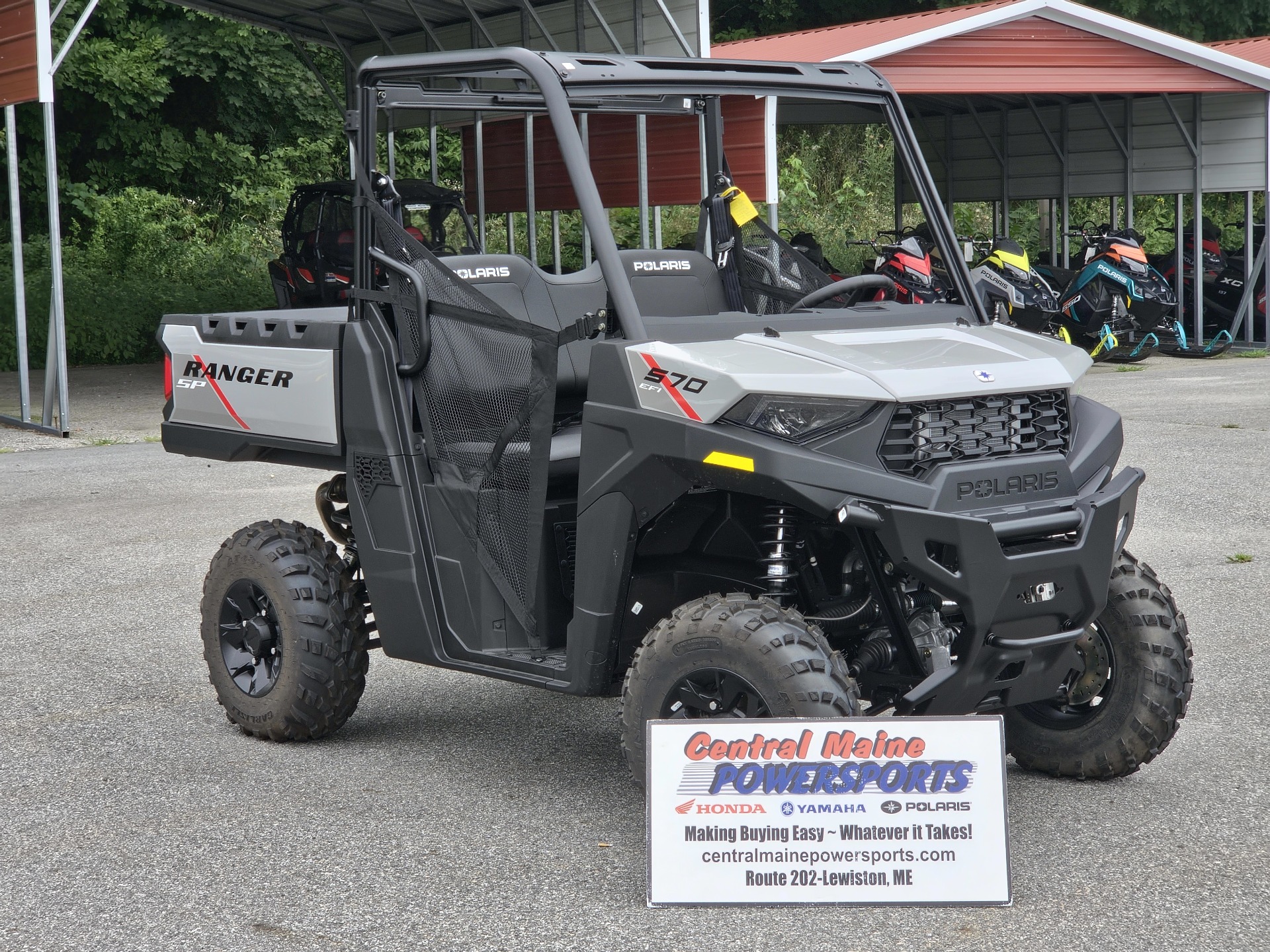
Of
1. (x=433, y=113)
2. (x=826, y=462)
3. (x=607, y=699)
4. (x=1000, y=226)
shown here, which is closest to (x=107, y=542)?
(x=607, y=699)

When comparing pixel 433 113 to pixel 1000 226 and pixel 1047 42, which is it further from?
pixel 1000 226

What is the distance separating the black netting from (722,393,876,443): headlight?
1334 mm

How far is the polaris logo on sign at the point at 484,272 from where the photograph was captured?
4.74 meters

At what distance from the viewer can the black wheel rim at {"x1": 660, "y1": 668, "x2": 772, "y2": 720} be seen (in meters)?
3.78

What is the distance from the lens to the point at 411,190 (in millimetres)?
16859

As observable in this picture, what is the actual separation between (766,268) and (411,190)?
40.5ft

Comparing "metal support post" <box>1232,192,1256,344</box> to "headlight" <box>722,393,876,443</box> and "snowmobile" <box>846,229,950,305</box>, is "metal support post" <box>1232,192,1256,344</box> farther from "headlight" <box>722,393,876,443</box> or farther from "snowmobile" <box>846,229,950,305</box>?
"headlight" <box>722,393,876,443</box>

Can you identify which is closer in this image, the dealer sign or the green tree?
the dealer sign

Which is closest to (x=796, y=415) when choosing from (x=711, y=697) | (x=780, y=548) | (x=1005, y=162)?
(x=780, y=548)

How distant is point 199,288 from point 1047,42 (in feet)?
38.9

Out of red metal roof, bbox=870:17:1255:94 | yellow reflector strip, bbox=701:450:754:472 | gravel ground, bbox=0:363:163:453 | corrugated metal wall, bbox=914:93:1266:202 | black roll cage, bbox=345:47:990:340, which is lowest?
gravel ground, bbox=0:363:163:453

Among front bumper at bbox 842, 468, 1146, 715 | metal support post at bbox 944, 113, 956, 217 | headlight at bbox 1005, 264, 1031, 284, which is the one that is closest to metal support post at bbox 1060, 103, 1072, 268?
metal support post at bbox 944, 113, 956, 217

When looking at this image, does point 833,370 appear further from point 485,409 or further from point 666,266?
point 666,266

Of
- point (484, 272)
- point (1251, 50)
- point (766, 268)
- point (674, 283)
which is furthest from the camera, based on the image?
point (1251, 50)
